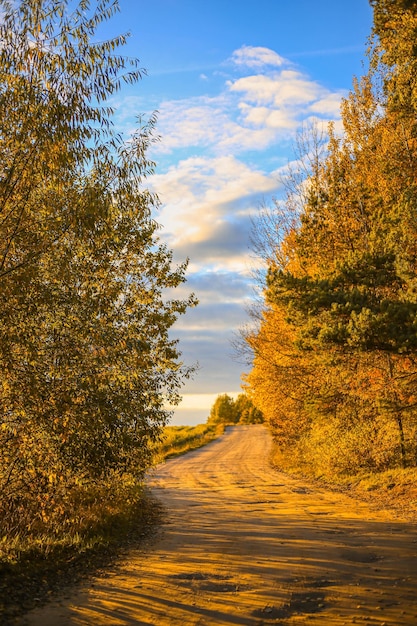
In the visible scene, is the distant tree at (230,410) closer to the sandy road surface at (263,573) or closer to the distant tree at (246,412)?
the distant tree at (246,412)

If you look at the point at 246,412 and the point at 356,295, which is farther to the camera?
the point at 246,412

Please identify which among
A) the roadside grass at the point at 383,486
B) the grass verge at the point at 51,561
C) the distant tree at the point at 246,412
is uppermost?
the distant tree at the point at 246,412

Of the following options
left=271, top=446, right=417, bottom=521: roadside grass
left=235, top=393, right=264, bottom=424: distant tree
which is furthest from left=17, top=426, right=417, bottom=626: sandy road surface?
left=235, top=393, right=264, bottom=424: distant tree

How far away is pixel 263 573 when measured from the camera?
27.1 feet

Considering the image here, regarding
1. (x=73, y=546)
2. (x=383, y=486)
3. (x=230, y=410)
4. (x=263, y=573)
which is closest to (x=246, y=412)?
(x=230, y=410)

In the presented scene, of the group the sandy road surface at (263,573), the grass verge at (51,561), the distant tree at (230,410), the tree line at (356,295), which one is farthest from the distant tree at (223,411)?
the grass verge at (51,561)

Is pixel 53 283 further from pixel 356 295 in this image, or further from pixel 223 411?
pixel 223 411

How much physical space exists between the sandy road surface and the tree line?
13.9 ft

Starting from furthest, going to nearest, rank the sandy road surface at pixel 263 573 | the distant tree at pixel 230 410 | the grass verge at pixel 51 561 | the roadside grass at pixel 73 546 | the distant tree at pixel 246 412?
the distant tree at pixel 230 410 → the distant tree at pixel 246 412 → the roadside grass at pixel 73 546 → the grass verge at pixel 51 561 → the sandy road surface at pixel 263 573

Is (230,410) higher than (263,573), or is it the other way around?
(230,410)

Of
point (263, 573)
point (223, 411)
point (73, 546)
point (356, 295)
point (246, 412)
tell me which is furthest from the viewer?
point (223, 411)

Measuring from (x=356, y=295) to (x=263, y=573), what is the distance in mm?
8192

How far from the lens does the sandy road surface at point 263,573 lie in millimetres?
6508

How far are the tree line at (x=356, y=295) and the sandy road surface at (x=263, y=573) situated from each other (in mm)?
4222
